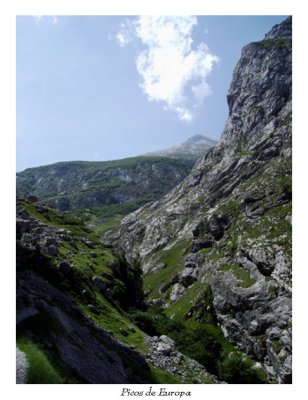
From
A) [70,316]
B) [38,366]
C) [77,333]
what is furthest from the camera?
[70,316]

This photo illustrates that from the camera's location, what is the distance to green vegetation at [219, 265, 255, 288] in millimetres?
124125

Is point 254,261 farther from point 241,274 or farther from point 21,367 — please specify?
point 21,367

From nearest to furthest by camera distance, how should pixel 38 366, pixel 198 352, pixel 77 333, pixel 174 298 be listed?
pixel 38 366, pixel 77 333, pixel 198 352, pixel 174 298

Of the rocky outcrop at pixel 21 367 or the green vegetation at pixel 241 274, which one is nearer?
the rocky outcrop at pixel 21 367

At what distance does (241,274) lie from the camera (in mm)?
130000

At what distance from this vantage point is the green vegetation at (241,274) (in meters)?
124

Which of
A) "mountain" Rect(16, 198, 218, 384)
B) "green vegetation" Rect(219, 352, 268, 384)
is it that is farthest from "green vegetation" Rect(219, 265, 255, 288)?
"mountain" Rect(16, 198, 218, 384)

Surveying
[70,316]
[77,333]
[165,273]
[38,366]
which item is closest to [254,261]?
[165,273]

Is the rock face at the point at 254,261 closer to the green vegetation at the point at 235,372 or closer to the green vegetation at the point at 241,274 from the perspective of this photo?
the green vegetation at the point at 241,274

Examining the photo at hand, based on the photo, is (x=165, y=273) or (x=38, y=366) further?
(x=165, y=273)

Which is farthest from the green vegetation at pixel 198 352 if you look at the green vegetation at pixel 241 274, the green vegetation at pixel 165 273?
the green vegetation at pixel 165 273

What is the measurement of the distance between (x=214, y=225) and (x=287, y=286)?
6136cm

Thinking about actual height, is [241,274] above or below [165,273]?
above
